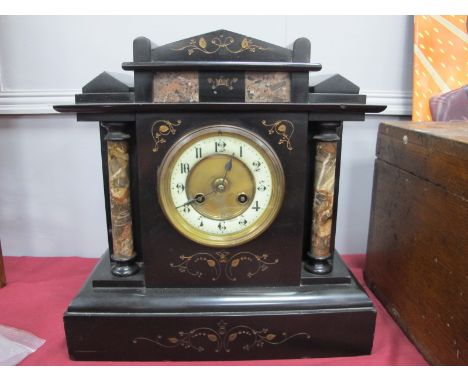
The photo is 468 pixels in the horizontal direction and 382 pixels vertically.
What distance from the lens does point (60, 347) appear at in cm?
102

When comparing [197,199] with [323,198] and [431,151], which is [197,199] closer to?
[323,198]

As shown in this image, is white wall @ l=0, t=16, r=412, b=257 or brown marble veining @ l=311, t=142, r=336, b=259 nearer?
brown marble veining @ l=311, t=142, r=336, b=259

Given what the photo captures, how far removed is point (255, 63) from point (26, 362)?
93 cm

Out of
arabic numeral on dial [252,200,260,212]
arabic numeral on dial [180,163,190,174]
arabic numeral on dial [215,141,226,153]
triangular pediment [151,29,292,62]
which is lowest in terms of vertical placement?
arabic numeral on dial [252,200,260,212]

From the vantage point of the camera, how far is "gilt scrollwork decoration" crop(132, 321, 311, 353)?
3.18 ft

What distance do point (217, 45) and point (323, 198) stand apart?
46 cm

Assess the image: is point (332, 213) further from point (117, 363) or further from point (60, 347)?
point (60, 347)

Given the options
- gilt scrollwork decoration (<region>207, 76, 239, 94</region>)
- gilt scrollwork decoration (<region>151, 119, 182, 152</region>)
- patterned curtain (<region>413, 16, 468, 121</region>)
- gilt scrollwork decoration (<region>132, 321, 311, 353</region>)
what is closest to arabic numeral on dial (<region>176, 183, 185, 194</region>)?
gilt scrollwork decoration (<region>151, 119, 182, 152</region>)

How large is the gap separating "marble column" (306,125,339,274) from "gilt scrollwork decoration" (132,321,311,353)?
199 millimetres

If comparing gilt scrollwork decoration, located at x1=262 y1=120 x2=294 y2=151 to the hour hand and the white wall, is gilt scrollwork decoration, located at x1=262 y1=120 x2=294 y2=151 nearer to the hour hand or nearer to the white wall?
the hour hand

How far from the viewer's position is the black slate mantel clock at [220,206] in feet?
2.95

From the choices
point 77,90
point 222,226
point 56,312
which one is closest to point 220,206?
point 222,226

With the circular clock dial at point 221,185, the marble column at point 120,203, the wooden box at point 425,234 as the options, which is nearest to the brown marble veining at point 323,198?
the circular clock dial at point 221,185

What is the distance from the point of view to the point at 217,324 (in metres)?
0.97
